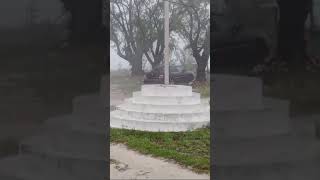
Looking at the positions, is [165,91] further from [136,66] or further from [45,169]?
[136,66]

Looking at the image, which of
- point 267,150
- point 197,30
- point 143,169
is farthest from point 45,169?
point 197,30

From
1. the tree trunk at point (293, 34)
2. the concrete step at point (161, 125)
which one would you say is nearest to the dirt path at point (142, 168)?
the concrete step at point (161, 125)

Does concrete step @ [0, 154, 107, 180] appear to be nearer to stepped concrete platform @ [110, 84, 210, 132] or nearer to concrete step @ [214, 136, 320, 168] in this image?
concrete step @ [214, 136, 320, 168]

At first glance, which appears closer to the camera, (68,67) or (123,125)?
(68,67)

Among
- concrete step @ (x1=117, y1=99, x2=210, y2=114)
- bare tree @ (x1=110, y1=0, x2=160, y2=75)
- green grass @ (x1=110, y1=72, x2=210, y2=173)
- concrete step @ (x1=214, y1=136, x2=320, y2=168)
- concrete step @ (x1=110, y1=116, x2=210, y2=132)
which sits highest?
bare tree @ (x1=110, y1=0, x2=160, y2=75)

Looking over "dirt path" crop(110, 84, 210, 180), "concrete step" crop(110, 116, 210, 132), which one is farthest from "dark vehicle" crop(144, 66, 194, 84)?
"dirt path" crop(110, 84, 210, 180)

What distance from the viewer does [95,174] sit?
293cm

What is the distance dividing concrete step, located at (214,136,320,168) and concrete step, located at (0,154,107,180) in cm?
89

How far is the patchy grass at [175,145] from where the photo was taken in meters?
5.86

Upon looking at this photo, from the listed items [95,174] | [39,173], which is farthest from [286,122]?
[39,173]

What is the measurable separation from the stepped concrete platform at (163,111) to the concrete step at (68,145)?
5318 millimetres

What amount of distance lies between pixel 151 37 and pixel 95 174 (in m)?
12.9

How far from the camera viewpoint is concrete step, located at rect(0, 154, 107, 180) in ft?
9.34

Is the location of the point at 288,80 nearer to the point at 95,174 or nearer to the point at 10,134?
the point at 95,174
